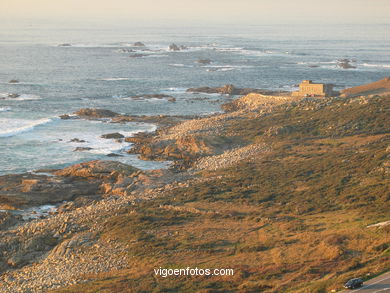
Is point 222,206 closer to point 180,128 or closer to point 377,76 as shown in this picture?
point 180,128

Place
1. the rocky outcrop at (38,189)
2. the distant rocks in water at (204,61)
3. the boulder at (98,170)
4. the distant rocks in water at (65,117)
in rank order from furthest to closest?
the distant rocks in water at (204,61) → the distant rocks in water at (65,117) → the boulder at (98,170) → the rocky outcrop at (38,189)

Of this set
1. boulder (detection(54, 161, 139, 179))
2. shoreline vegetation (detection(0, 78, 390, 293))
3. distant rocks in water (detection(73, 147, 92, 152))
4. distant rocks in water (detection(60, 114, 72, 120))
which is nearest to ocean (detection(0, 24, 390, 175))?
distant rocks in water (detection(73, 147, 92, 152))

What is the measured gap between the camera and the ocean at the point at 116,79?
58.2 metres

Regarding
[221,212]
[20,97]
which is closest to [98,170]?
[221,212]

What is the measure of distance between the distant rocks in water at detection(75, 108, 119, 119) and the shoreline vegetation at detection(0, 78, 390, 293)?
1428 cm

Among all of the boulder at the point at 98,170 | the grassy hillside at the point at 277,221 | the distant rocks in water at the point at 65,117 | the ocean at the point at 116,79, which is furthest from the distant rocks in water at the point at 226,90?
the boulder at the point at 98,170

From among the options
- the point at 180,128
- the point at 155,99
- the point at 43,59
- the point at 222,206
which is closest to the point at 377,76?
the point at 155,99

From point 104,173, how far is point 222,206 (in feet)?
41.7

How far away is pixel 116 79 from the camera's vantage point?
107m

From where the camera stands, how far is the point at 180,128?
205 feet

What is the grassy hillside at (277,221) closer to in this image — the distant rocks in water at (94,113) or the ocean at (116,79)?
the ocean at (116,79)

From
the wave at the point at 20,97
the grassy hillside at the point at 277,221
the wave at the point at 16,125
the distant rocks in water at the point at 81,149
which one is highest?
the grassy hillside at the point at 277,221

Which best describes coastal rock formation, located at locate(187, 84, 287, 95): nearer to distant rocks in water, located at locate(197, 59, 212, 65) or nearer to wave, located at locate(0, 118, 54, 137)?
wave, located at locate(0, 118, 54, 137)

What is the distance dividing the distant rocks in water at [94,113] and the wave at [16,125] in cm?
409
